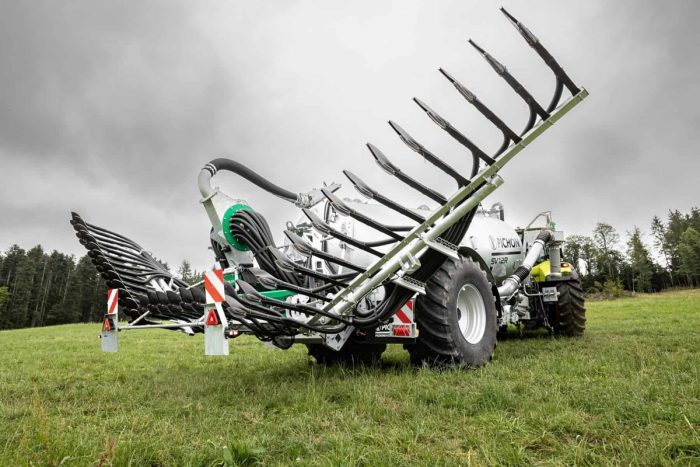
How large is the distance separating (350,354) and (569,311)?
4.16 metres

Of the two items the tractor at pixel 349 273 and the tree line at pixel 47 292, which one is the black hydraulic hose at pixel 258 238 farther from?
the tree line at pixel 47 292

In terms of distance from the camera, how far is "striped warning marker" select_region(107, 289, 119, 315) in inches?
170

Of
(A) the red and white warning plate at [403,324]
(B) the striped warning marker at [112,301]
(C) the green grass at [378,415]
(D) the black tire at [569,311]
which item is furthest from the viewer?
(D) the black tire at [569,311]

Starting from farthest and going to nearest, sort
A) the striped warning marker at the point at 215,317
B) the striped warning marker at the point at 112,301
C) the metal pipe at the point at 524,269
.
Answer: the metal pipe at the point at 524,269
the striped warning marker at the point at 112,301
the striped warning marker at the point at 215,317

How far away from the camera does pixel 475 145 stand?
12.4 feet

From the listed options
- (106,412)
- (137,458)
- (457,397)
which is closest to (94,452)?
(137,458)

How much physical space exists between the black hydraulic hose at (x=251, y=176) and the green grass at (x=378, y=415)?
2167 millimetres

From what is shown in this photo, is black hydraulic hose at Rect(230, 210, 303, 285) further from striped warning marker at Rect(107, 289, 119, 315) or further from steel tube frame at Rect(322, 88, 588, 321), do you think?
striped warning marker at Rect(107, 289, 119, 315)

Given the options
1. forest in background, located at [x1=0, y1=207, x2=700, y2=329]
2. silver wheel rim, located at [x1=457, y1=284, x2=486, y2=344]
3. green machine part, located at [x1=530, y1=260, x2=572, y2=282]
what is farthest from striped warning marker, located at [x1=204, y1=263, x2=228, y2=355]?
forest in background, located at [x1=0, y1=207, x2=700, y2=329]

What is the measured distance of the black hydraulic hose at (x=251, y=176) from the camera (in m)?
5.29

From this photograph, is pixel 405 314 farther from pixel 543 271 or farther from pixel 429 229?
pixel 543 271

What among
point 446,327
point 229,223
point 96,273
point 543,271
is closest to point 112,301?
point 229,223

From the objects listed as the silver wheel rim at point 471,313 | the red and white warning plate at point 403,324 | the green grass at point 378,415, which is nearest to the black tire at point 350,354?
the green grass at point 378,415

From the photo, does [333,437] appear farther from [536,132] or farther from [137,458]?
[536,132]
